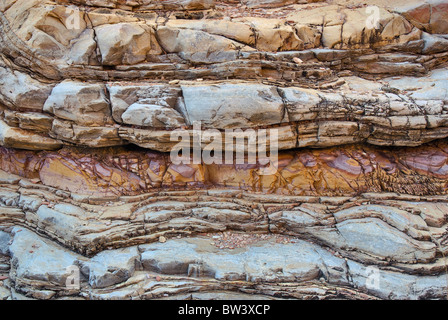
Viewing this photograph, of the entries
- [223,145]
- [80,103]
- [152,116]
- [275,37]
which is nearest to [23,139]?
[80,103]

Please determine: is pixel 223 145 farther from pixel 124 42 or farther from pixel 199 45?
pixel 124 42

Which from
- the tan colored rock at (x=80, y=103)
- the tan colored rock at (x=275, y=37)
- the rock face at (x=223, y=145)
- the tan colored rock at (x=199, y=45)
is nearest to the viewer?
the rock face at (x=223, y=145)

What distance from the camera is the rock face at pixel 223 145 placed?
16.0ft

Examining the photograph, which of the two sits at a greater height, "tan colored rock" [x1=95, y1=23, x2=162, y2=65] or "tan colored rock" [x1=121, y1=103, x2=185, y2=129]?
"tan colored rock" [x1=95, y1=23, x2=162, y2=65]

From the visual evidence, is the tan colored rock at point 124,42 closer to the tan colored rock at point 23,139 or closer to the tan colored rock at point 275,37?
the tan colored rock at point 23,139

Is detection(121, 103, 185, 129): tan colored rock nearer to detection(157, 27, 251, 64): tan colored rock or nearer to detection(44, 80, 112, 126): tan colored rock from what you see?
detection(44, 80, 112, 126): tan colored rock

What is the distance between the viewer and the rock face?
16.0ft

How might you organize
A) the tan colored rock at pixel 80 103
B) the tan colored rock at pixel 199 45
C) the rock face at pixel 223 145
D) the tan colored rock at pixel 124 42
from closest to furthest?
the rock face at pixel 223 145 → the tan colored rock at pixel 80 103 → the tan colored rock at pixel 124 42 → the tan colored rock at pixel 199 45

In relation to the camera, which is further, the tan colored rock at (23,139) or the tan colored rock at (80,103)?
the tan colored rock at (23,139)

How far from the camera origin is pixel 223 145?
5.64 metres

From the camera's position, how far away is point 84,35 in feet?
19.6

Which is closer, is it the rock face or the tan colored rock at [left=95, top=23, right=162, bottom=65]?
the rock face

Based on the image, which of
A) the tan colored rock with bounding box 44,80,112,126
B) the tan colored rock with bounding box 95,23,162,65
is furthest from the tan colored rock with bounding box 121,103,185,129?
the tan colored rock with bounding box 95,23,162,65

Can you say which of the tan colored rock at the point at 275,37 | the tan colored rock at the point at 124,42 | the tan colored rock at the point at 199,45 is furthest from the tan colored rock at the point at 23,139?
the tan colored rock at the point at 275,37
